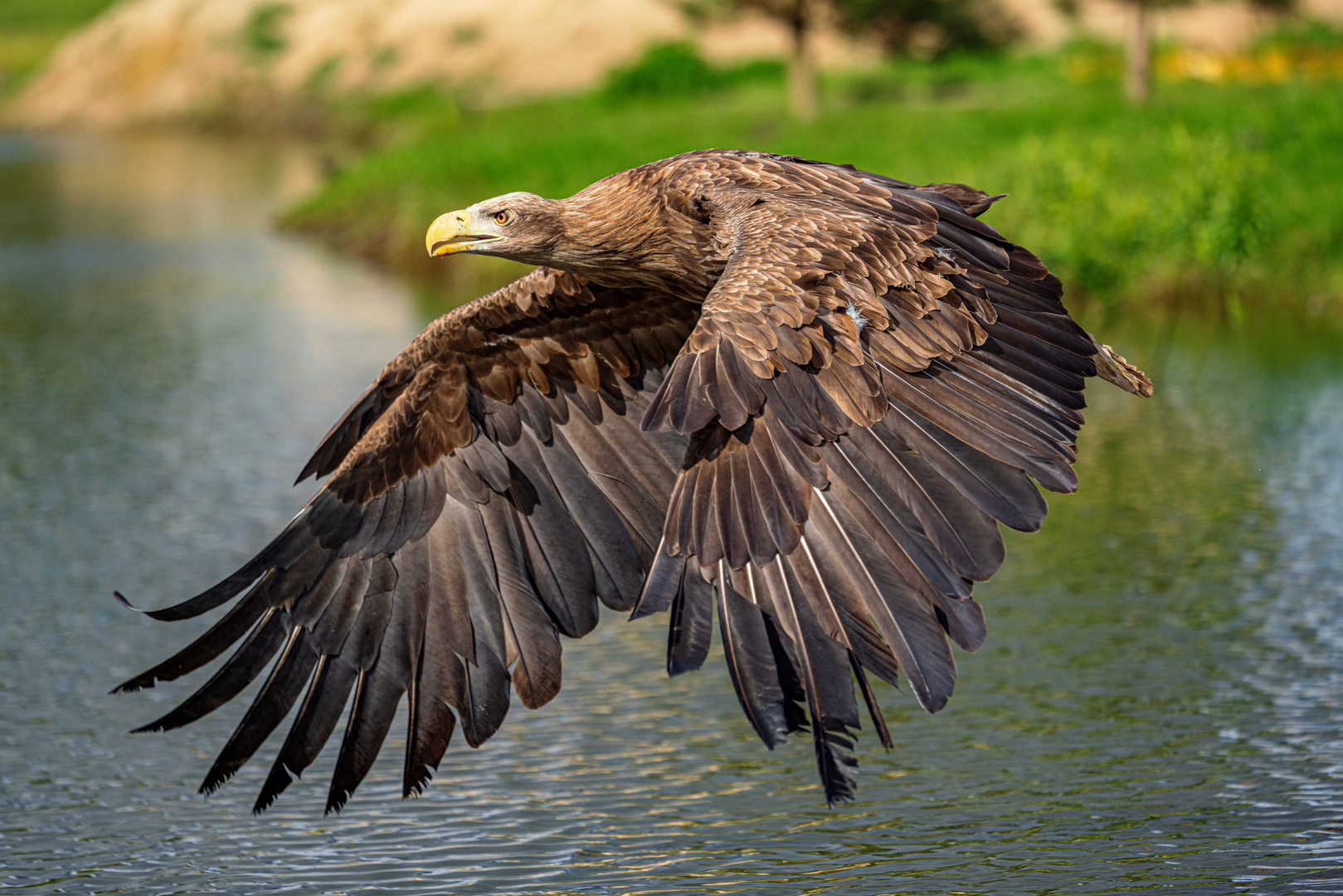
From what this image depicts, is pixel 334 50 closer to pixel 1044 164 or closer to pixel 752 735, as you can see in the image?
pixel 1044 164

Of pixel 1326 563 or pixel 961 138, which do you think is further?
pixel 961 138

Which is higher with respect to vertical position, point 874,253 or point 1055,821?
point 874,253

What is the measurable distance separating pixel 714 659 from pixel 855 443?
382cm

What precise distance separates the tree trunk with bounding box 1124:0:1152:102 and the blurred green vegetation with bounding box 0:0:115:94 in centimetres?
4593

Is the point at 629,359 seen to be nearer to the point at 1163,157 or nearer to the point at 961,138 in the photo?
the point at 1163,157

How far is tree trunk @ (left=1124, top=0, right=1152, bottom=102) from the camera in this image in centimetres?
2391

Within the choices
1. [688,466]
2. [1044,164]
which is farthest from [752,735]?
[1044,164]

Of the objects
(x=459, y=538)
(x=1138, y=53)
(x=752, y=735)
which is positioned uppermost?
(x=459, y=538)

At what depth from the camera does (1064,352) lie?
15.9 feet

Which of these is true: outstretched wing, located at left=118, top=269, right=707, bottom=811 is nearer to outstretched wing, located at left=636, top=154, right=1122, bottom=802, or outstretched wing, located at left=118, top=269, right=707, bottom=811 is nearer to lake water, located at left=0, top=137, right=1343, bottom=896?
lake water, located at left=0, top=137, right=1343, bottom=896

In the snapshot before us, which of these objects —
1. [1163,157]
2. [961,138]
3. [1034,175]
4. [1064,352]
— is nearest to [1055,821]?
[1064,352]

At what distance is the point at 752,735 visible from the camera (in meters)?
7.15

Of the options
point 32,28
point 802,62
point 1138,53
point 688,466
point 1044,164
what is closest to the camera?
point 688,466

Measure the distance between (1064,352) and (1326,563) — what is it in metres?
4.95
